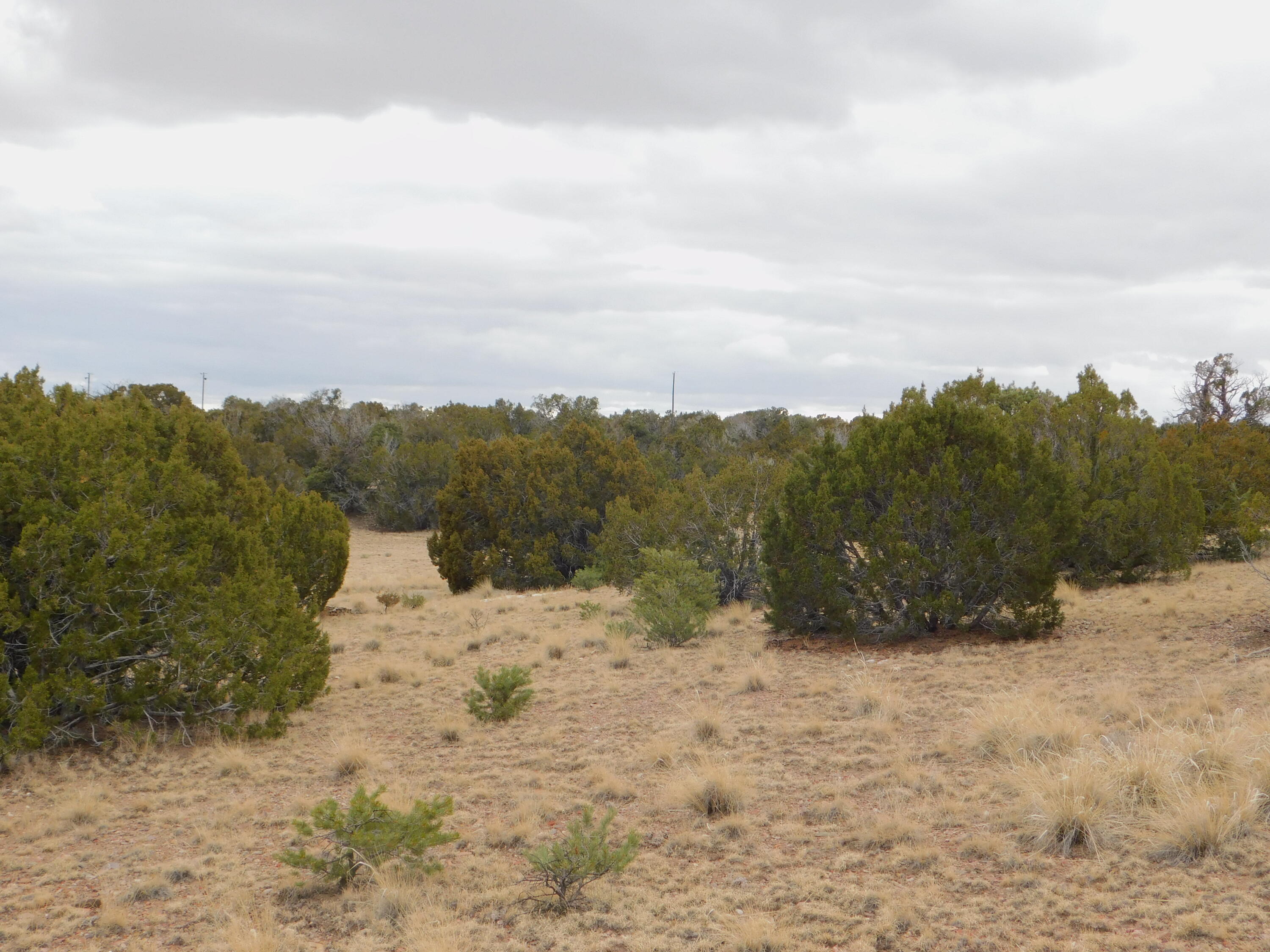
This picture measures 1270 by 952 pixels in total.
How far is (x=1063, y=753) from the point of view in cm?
666

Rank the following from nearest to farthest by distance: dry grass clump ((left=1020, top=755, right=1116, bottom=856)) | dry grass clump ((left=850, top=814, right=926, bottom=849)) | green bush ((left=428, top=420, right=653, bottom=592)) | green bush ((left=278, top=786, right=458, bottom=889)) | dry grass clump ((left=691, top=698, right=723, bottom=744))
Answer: dry grass clump ((left=1020, top=755, right=1116, bottom=856)) → green bush ((left=278, top=786, right=458, bottom=889)) → dry grass clump ((left=850, top=814, right=926, bottom=849)) → dry grass clump ((left=691, top=698, right=723, bottom=744)) → green bush ((left=428, top=420, right=653, bottom=592))

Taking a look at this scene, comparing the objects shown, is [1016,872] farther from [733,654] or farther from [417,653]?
[417,653]

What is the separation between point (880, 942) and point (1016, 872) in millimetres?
1063

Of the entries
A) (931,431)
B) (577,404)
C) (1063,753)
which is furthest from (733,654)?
(577,404)

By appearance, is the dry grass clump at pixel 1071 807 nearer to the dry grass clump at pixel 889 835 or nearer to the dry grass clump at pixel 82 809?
the dry grass clump at pixel 889 835

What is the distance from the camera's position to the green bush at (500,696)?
30.4 ft

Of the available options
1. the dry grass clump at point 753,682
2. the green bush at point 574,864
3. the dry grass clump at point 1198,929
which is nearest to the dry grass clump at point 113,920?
the green bush at point 574,864

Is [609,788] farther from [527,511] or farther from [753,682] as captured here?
[527,511]

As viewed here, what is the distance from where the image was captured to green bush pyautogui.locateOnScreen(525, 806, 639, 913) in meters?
5.08

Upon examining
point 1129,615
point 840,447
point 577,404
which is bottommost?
point 1129,615

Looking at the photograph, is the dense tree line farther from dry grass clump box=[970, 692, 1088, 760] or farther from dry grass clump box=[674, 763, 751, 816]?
dry grass clump box=[674, 763, 751, 816]

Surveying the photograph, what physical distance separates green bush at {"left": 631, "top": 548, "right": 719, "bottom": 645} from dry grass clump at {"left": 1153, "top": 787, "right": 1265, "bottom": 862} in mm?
7912

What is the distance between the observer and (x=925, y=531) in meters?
11.6

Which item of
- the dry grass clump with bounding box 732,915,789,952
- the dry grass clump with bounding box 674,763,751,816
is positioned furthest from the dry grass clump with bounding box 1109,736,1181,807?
the dry grass clump with bounding box 732,915,789,952
